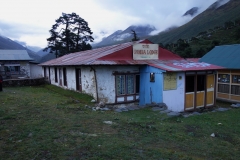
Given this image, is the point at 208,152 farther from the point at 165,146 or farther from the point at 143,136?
the point at 143,136

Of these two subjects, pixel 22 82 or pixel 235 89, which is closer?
pixel 235 89

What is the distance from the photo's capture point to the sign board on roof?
1415 cm

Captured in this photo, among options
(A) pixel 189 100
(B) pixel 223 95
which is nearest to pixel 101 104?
(A) pixel 189 100

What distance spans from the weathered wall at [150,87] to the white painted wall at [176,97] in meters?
0.39

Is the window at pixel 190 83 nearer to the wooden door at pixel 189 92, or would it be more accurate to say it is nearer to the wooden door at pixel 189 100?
the wooden door at pixel 189 92

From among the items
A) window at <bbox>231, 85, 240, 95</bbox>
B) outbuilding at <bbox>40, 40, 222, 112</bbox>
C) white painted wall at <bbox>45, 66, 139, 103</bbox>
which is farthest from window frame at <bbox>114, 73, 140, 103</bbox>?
window at <bbox>231, 85, 240, 95</bbox>

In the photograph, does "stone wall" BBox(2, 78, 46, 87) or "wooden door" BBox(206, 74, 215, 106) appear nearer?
"wooden door" BBox(206, 74, 215, 106)

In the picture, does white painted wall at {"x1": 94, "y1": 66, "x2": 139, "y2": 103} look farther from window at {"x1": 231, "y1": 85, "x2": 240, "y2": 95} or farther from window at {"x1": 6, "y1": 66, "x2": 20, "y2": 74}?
window at {"x1": 6, "y1": 66, "x2": 20, "y2": 74}

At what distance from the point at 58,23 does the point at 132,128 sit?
126ft

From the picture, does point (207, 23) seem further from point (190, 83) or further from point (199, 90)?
point (190, 83)

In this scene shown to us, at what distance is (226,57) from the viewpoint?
17.1 metres

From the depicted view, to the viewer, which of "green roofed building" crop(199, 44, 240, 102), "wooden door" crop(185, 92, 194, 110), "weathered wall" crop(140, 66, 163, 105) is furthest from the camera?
"green roofed building" crop(199, 44, 240, 102)

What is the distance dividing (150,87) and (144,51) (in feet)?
9.83

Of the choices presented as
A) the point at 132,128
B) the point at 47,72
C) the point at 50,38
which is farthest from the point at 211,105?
the point at 50,38
